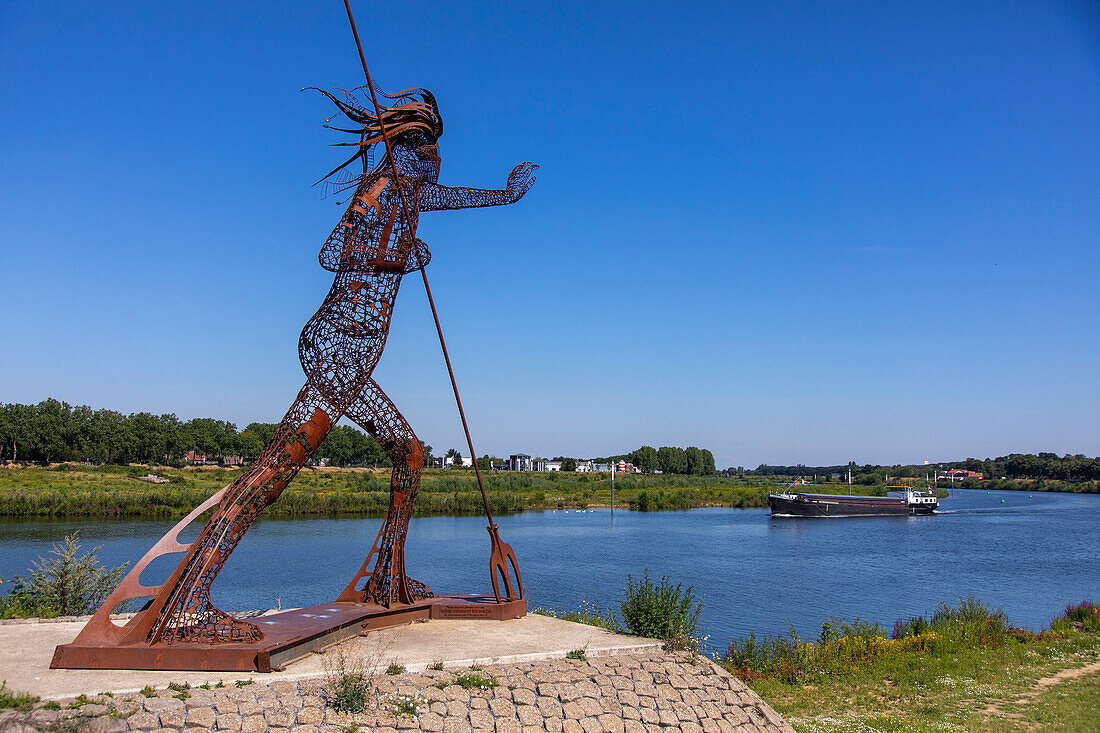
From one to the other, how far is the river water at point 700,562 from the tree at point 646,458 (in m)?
88.3

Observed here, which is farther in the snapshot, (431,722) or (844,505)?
(844,505)

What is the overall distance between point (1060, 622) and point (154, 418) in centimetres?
7629

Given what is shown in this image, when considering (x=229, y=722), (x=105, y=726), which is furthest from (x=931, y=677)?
(x=105, y=726)

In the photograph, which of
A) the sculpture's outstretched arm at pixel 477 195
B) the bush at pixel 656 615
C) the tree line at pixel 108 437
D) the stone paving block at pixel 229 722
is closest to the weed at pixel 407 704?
the stone paving block at pixel 229 722

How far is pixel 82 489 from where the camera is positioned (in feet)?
149

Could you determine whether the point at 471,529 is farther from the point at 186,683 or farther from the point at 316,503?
the point at 186,683

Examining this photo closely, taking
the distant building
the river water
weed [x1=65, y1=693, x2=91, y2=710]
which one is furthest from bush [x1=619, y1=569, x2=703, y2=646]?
the distant building

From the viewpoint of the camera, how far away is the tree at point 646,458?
459 feet

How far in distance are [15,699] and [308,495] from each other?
41.2m

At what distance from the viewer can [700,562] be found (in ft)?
105

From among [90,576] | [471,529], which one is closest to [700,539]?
[471,529]

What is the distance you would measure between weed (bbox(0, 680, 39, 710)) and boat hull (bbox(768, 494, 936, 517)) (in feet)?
189

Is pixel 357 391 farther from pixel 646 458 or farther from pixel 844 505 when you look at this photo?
pixel 646 458

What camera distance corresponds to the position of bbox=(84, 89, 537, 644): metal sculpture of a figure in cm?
926
